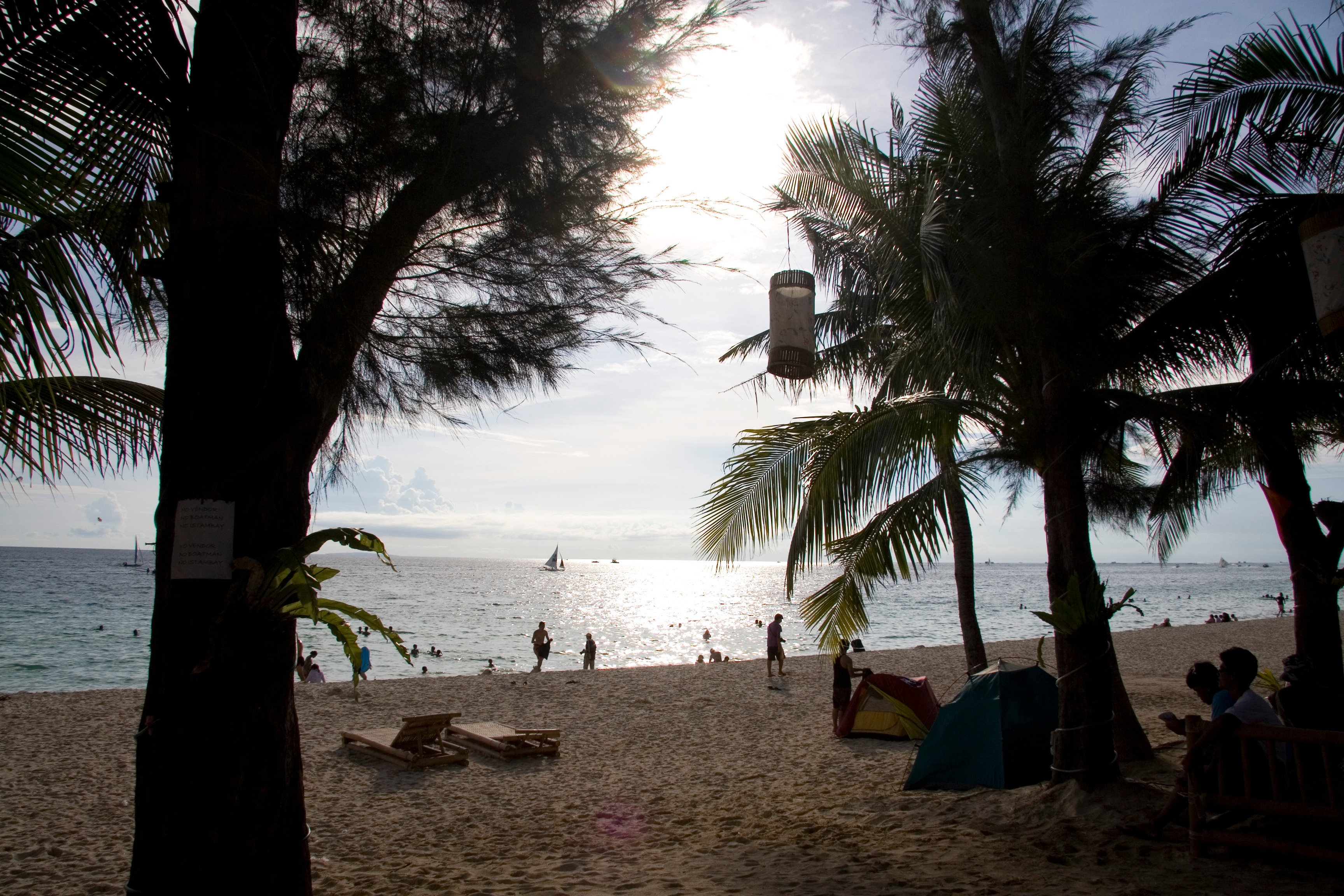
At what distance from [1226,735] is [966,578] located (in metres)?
6.02

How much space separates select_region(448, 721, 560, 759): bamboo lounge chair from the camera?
9.73 meters

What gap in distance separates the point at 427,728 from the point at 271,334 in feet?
24.2

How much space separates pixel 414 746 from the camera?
31.1ft

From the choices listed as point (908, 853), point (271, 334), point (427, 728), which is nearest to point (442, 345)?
point (271, 334)

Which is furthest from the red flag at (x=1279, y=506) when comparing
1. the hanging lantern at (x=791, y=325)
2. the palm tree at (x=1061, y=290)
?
the hanging lantern at (x=791, y=325)

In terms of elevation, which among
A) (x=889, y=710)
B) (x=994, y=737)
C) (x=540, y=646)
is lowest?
(x=540, y=646)

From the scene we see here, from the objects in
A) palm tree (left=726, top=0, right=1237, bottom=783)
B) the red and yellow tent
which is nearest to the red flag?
Answer: palm tree (left=726, top=0, right=1237, bottom=783)

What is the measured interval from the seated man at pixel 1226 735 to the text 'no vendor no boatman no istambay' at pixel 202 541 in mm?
5211

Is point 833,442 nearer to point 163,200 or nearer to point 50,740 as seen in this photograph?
point 163,200

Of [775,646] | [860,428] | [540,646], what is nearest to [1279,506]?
[860,428]

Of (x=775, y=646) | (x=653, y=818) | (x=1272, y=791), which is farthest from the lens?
(x=775, y=646)

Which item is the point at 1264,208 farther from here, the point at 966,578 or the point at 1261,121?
the point at 966,578

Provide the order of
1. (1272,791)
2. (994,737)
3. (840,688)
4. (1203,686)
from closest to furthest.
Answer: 1. (1272,791)
2. (1203,686)
3. (994,737)
4. (840,688)

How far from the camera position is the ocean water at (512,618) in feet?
109
